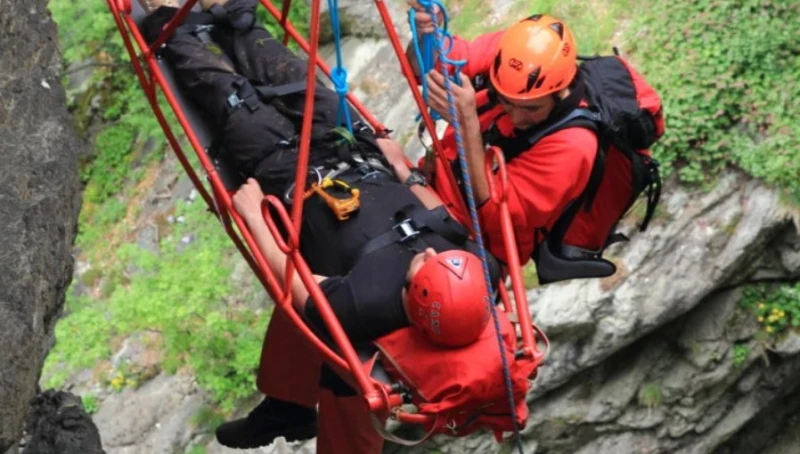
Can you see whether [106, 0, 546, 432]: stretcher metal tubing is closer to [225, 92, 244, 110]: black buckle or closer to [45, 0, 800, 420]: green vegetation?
[225, 92, 244, 110]: black buckle

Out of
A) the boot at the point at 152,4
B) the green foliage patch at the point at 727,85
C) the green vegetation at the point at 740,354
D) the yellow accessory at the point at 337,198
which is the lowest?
the green vegetation at the point at 740,354

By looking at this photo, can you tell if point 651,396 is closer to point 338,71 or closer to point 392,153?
point 392,153

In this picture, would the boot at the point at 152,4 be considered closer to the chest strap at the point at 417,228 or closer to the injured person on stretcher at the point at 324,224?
the injured person on stretcher at the point at 324,224

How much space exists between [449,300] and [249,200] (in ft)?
3.06

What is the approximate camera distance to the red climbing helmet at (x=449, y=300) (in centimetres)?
328

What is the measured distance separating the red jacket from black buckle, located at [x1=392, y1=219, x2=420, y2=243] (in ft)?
0.90

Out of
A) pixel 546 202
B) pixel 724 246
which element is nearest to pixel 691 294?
pixel 724 246

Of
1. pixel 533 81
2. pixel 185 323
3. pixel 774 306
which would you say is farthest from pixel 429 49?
pixel 185 323

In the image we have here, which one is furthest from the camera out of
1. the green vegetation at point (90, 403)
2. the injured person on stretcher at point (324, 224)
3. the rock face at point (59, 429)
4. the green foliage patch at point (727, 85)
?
the green vegetation at point (90, 403)

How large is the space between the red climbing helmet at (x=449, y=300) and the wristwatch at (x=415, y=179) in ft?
2.25

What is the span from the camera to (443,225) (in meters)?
3.73

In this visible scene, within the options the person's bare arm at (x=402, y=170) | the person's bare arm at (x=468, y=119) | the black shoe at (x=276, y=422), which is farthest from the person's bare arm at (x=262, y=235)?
the black shoe at (x=276, y=422)

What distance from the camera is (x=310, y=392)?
4629mm

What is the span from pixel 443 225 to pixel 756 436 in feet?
14.2
